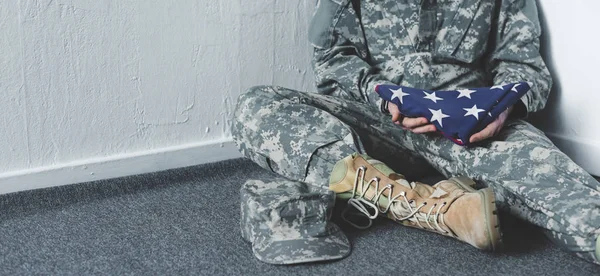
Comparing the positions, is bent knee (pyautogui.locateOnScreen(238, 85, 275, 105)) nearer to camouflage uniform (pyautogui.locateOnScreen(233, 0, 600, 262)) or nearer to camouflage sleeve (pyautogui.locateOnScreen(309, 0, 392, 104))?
camouflage uniform (pyautogui.locateOnScreen(233, 0, 600, 262))

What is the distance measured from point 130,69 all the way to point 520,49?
0.87 metres

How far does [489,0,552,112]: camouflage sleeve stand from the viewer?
1561 millimetres

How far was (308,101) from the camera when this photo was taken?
5.30ft

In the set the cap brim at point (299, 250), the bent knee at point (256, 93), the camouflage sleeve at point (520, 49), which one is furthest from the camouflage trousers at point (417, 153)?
the cap brim at point (299, 250)

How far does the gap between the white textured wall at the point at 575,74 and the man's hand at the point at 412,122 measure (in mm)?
424

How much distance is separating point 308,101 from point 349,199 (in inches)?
12.4

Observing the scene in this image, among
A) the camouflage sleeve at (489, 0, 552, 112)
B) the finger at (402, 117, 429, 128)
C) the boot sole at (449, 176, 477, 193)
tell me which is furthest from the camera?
the camouflage sleeve at (489, 0, 552, 112)

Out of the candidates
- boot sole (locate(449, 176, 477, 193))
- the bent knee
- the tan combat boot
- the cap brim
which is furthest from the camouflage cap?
the bent knee

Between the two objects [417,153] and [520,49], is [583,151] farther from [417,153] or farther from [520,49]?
[417,153]

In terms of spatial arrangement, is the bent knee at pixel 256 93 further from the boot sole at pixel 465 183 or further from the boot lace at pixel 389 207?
the boot sole at pixel 465 183

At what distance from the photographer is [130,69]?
5.16 feet

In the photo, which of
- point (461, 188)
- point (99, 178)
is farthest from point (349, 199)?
point (99, 178)

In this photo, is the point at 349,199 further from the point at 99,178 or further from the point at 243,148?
the point at 99,178

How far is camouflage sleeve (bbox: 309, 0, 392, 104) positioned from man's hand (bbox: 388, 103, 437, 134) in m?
0.14
